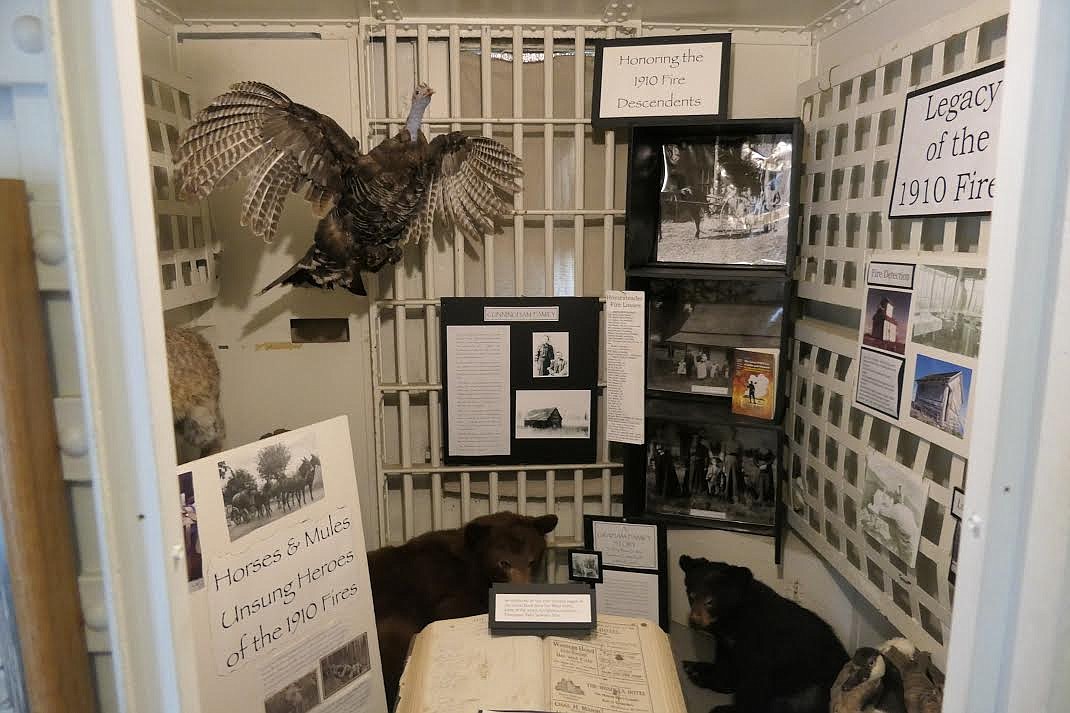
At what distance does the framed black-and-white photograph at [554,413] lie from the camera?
2.21 metres

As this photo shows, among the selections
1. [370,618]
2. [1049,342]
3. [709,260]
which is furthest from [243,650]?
[709,260]

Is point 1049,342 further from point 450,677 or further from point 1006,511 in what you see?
point 450,677

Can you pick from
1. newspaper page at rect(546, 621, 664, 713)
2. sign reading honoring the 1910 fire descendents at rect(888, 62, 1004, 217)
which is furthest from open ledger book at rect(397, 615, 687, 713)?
sign reading honoring the 1910 fire descendents at rect(888, 62, 1004, 217)

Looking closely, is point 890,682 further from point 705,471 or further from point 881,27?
point 881,27

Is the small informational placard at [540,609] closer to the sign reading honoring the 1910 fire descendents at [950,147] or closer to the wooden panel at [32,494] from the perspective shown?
the wooden panel at [32,494]

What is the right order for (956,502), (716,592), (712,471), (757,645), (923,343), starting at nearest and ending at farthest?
(956,502)
(923,343)
(757,645)
(716,592)
(712,471)

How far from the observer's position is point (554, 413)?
2.22m

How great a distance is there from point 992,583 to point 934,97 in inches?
42.9

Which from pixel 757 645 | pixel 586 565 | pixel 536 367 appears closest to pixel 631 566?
pixel 586 565

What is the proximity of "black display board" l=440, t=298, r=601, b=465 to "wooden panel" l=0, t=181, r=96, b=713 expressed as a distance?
1595 millimetres

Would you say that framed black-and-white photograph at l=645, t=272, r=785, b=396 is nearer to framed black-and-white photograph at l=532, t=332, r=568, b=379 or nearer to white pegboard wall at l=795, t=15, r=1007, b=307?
white pegboard wall at l=795, t=15, r=1007, b=307

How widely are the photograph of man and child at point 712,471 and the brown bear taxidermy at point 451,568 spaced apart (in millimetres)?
377

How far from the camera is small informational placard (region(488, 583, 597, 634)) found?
1.31 meters

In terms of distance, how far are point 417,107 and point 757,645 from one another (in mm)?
1671
